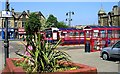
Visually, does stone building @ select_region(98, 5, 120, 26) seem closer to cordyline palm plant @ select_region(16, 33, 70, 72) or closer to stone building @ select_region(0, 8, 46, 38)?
stone building @ select_region(0, 8, 46, 38)

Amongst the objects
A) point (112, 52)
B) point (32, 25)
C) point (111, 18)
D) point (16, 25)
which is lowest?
point (112, 52)

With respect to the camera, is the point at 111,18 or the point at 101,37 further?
the point at 111,18

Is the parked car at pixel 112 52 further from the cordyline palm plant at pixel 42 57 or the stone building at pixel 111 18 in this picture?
the stone building at pixel 111 18

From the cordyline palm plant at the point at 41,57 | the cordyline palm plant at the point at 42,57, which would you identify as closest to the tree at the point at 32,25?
the cordyline palm plant at the point at 41,57

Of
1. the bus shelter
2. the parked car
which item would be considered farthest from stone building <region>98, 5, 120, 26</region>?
the parked car

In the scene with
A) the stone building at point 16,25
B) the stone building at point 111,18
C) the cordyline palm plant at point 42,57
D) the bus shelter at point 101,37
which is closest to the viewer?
the cordyline palm plant at point 42,57

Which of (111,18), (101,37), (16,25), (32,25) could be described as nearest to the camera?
(101,37)

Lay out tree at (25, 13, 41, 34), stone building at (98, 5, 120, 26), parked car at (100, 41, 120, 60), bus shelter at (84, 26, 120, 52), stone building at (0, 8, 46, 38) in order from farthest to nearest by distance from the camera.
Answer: stone building at (0, 8, 46, 38) → stone building at (98, 5, 120, 26) → bus shelter at (84, 26, 120, 52) → parked car at (100, 41, 120, 60) → tree at (25, 13, 41, 34)

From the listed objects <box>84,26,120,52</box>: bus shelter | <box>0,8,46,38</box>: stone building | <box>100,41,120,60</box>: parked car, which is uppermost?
<box>0,8,46,38</box>: stone building

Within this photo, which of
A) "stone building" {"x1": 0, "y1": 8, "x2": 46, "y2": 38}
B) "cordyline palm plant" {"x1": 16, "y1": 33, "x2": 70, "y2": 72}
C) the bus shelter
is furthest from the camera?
"stone building" {"x1": 0, "y1": 8, "x2": 46, "y2": 38}

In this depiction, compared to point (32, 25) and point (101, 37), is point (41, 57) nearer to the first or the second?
point (101, 37)

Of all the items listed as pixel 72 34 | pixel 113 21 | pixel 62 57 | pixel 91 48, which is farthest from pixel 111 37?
pixel 113 21

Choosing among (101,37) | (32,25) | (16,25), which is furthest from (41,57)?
(16,25)

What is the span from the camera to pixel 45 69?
6867 millimetres
